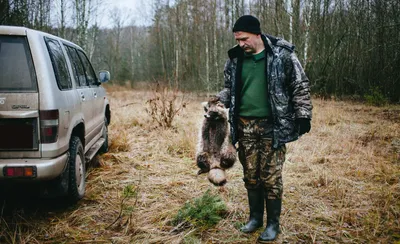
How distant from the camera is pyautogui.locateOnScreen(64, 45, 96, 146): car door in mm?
3986

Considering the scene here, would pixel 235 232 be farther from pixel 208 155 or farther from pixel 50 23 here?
pixel 50 23

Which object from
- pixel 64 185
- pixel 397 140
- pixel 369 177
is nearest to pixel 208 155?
pixel 64 185

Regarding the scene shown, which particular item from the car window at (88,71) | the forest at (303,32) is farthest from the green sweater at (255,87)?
the forest at (303,32)

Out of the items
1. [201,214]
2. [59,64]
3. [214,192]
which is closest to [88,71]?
[59,64]

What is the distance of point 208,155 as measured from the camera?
300 centimetres

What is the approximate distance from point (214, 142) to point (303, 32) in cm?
1266

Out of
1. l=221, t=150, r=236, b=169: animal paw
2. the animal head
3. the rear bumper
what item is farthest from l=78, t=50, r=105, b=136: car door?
l=221, t=150, r=236, b=169: animal paw

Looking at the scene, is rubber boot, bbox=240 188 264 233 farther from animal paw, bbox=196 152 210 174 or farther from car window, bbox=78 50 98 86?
car window, bbox=78 50 98 86

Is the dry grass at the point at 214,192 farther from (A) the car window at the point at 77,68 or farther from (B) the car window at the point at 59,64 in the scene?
(A) the car window at the point at 77,68

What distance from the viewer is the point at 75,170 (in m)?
3.42

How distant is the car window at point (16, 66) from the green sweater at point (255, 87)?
2105 mm

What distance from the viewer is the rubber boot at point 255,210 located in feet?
10.0

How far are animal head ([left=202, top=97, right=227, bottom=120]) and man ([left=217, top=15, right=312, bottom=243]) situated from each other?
0.09 m

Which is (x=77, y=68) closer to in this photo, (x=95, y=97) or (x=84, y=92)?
(x=84, y=92)
